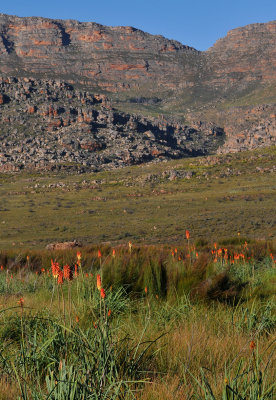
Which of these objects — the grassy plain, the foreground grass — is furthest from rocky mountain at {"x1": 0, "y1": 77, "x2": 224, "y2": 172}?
the foreground grass

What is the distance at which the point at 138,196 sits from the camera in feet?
160

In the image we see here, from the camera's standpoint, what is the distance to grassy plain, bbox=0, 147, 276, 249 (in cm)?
2875

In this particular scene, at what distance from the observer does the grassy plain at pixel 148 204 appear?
94.3 ft

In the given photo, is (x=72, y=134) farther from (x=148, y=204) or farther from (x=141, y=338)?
(x=141, y=338)

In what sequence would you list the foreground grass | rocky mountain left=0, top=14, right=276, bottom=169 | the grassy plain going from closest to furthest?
1. the foreground grass
2. the grassy plain
3. rocky mountain left=0, top=14, right=276, bottom=169

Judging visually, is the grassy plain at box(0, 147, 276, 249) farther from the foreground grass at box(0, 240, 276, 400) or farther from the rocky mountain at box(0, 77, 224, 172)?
the foreground grass at box(0, 240, 276, 400)

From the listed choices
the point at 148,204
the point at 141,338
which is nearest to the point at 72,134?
the point at 148,204

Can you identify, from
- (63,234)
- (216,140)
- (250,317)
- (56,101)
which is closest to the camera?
(250,317)

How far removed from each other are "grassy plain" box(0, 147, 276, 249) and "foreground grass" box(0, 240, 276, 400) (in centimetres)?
1842

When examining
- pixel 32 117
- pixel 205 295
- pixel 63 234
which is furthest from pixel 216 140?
pixel 205 295

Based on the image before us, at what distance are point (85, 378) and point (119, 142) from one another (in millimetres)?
100521

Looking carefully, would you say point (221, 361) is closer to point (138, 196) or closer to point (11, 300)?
point (11, 300)

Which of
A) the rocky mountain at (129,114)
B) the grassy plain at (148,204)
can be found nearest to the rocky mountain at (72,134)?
the rocky mountain at (129,114)

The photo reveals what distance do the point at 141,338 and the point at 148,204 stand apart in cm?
4099
